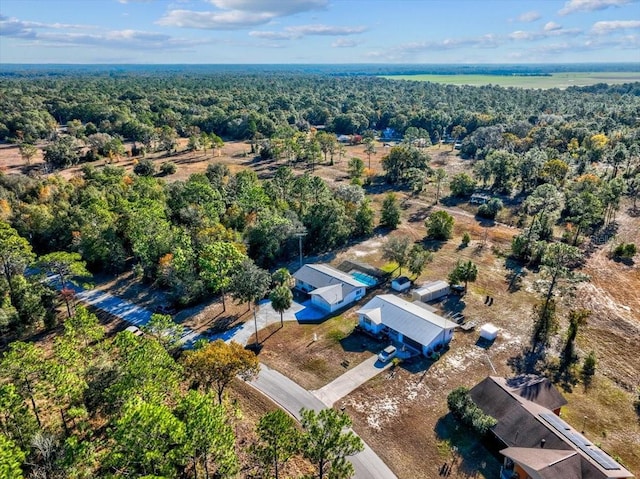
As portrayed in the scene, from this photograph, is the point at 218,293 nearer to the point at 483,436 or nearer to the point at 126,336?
the point at 126,336

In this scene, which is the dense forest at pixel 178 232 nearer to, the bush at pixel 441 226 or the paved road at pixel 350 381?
the paved road at pixel 350 381

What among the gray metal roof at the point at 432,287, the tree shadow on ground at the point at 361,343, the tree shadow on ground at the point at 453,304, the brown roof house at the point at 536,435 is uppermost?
the brown roof house at the point at 536,435

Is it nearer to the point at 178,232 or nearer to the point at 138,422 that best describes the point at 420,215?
the point at 178,232

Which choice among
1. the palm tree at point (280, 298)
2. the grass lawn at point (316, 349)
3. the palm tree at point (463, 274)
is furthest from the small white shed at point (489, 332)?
the palm tree at point (280, 298)

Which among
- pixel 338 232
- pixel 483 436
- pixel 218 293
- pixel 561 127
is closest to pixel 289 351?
pixel 218 293

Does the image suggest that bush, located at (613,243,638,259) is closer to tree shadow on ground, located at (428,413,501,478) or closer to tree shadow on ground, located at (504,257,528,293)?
tree shadow on ground, located at (504,257,528,293)

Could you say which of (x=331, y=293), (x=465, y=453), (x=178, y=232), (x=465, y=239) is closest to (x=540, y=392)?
(x=465, y=453)

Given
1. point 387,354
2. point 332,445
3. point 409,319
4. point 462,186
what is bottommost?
point 387,354
